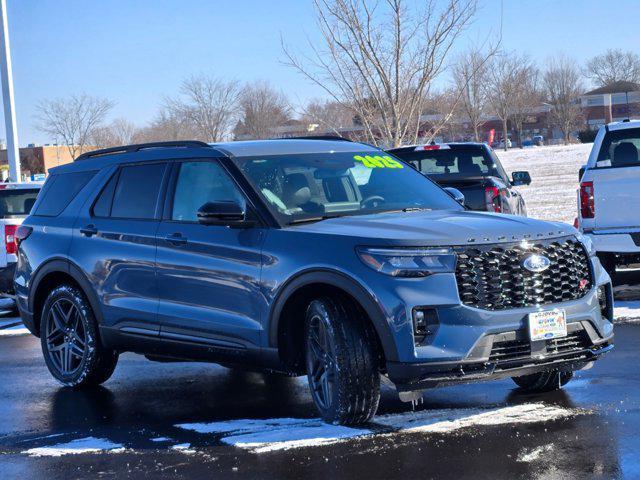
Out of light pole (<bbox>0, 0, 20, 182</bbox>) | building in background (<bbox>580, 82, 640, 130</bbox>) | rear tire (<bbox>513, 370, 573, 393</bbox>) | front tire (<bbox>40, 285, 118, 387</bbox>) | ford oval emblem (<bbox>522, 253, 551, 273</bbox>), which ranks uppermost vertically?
building in background (<bbox>580, 82, 640, 130</bbox>)

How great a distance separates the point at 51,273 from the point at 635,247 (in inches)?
255

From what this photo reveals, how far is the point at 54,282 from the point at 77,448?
265cm

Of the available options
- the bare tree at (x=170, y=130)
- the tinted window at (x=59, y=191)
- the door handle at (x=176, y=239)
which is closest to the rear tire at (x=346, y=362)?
the door handle at (x=176, y=239)

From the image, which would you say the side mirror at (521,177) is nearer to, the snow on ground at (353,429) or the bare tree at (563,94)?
the snow on ground at (353,429)

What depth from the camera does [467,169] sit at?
1518 centimetres

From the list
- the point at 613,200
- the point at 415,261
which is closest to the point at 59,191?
the point at 415,261

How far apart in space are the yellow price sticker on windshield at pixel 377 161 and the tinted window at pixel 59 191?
7.42ft

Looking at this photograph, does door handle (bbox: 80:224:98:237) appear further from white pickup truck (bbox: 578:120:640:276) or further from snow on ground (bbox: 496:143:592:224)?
snow on ground (bbox: 496:143:592:224)

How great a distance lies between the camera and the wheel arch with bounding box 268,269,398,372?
5.82 metres

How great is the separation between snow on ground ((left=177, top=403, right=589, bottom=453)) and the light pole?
17093 mm

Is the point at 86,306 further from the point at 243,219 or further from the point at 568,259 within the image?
the point at 568,259

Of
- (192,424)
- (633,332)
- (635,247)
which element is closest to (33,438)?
(192,424)

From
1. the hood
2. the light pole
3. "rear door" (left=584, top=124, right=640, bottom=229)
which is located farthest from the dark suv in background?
the light pole

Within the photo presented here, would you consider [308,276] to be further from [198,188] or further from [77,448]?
[77,448]
